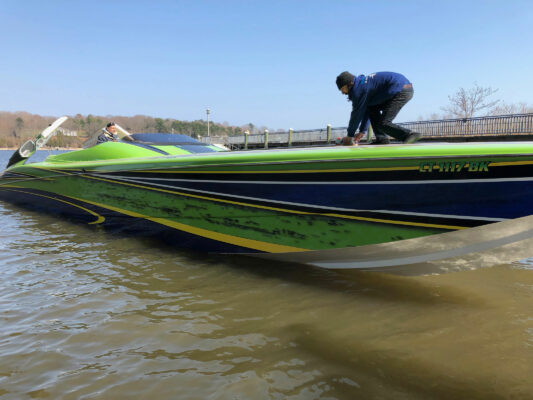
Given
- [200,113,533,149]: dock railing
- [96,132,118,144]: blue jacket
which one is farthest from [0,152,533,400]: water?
[200,113,533,149]: dock railing

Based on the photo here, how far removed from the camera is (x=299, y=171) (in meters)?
3.02

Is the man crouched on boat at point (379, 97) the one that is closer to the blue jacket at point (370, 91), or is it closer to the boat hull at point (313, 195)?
the blue jacket at point (370, 91)

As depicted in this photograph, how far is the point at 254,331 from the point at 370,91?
8.10 ft

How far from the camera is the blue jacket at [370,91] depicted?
11.4ft

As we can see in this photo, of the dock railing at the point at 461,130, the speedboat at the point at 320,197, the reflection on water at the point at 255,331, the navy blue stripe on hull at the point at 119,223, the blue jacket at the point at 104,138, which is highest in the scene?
the dock railing at the point at 461,130

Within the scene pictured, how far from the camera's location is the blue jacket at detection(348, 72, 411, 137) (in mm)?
3488

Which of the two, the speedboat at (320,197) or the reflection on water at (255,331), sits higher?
the speedboat at (320,197)

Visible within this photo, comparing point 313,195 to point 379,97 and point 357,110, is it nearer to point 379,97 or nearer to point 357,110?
point 357,110

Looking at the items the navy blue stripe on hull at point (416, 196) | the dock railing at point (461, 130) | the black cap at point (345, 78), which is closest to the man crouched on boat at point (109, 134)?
the navy blue stripe on hull at point (416, 196)

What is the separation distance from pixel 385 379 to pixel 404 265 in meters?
1.20

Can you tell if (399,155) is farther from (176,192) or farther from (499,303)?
(176,192)

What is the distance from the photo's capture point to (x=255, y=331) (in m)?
2.40

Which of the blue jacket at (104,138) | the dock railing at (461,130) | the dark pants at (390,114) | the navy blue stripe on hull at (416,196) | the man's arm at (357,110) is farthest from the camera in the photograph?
the dock railing at (461,130)

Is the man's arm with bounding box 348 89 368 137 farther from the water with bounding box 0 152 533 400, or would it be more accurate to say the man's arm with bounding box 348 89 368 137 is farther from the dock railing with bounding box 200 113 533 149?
the dock railing with bounding box 200 113 533 149
